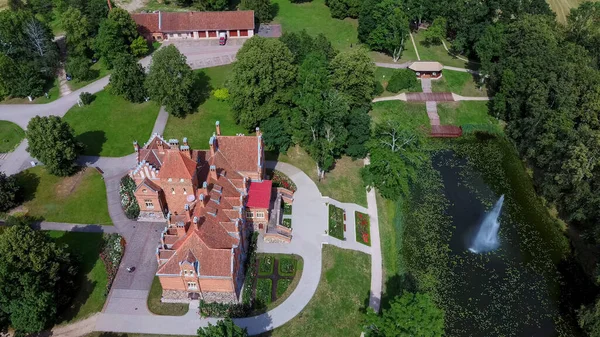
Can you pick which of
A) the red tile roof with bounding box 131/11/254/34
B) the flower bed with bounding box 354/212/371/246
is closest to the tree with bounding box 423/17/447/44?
the red tile roof with bounding box 131/11/254/34

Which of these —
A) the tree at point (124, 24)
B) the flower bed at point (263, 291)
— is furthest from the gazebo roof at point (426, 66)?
the tree at point (124, 24)

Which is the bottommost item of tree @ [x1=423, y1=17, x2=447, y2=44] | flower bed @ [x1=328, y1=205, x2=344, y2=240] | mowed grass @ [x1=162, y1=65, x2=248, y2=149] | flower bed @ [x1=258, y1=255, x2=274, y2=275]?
flower bed @ [x1=258, y1=255, x2=274, y2=275]

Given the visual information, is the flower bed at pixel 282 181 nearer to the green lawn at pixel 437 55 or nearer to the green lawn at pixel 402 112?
the green lawn at pixel 402 112

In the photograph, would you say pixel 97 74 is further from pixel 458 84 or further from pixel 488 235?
pixel 488 235

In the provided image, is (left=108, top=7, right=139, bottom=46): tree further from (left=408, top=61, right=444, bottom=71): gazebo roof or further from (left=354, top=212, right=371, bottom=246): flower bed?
(left=354, top=212, right=371, bottom=246): flower bed

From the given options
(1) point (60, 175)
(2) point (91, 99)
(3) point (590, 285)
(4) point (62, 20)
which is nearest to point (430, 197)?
(3) point (590, 285)

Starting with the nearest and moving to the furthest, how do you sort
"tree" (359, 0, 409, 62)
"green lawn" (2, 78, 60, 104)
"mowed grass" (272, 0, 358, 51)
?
"green lawn" (2, 78, 60, 104), "tree" (359, 0, 409, 62), "mowed grass" (272, 0, 358, 51)

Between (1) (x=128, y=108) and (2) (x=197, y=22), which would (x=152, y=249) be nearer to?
(1) (x=128, y=108)
